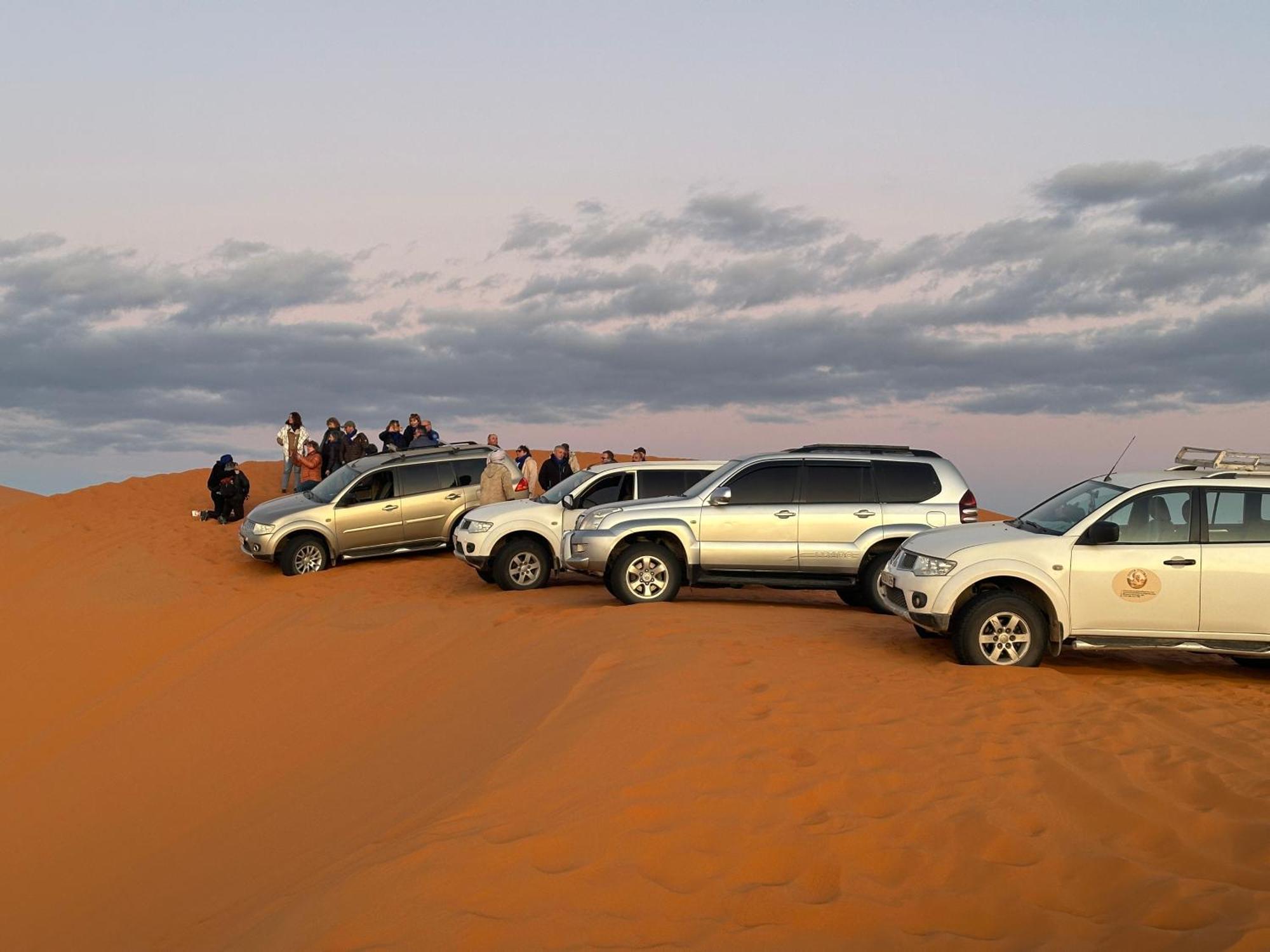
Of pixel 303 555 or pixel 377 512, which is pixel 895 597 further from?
pixel 303 555

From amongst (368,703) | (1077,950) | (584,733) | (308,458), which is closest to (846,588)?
(368,703)

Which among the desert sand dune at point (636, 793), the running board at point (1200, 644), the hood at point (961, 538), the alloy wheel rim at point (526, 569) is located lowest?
the desert sand dune at point (636, 793)

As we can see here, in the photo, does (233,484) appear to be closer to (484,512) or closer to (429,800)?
(484,512)

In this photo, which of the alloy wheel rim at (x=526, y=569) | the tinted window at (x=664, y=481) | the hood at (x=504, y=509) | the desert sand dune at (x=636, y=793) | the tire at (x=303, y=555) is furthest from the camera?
the tire at (x=303, y=555)

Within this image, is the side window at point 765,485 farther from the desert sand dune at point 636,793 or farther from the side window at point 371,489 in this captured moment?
the side window at point 371,489

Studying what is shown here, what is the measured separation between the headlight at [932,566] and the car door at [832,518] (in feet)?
11.0

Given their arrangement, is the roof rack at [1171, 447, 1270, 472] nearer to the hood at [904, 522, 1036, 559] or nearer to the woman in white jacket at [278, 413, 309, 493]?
the hood at [904, 522, 1036, 559]

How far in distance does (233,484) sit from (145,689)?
37.1ft

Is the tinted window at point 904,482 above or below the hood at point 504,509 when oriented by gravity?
above

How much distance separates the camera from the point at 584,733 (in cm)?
868

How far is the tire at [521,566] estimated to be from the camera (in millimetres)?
17328

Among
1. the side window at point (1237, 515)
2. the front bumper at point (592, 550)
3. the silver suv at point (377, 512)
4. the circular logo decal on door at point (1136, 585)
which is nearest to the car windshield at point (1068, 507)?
the circular logo decal on door at point (1136, 585)

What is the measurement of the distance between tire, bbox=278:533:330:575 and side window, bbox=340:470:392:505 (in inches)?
35.7

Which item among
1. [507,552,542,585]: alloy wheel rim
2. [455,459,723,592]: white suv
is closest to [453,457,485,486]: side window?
[455,459,723,592]: white suv
